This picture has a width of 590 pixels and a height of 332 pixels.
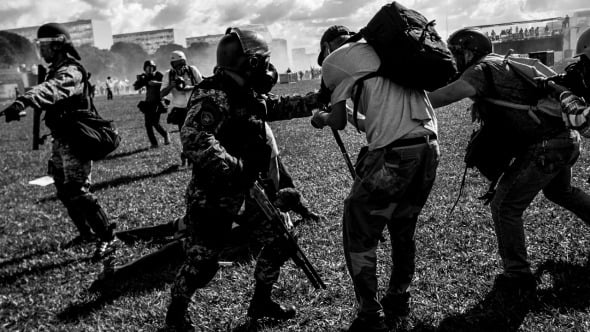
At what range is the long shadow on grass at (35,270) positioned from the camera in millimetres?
6113

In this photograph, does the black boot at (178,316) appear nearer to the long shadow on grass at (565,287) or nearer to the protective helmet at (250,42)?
the protective helmet at (250,42)

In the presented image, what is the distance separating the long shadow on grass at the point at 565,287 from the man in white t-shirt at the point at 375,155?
145 cm

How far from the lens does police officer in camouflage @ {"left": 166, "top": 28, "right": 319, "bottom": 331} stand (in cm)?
369

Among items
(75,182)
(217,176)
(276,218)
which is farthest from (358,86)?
(75,182)

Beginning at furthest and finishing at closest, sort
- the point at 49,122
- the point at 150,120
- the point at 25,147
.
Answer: the point at 25,147 → the point at 150,120 → the point at 49,122

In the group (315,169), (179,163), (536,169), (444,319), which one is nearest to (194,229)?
(444,319)

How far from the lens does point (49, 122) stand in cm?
604

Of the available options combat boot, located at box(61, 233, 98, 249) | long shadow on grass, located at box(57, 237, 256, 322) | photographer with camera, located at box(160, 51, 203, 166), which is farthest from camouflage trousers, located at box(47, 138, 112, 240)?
photographer with camera, located at box(160, 51, 203, 166)

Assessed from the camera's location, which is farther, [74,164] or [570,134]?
[74,164]

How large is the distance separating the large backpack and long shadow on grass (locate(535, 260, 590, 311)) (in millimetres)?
2157

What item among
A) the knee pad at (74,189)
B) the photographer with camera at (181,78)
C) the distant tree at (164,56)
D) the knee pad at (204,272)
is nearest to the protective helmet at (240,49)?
the knee pad at (204,272)

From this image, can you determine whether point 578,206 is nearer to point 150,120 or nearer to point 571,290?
point 571,290

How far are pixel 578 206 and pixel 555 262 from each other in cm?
61

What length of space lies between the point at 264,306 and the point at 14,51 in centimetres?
14496
